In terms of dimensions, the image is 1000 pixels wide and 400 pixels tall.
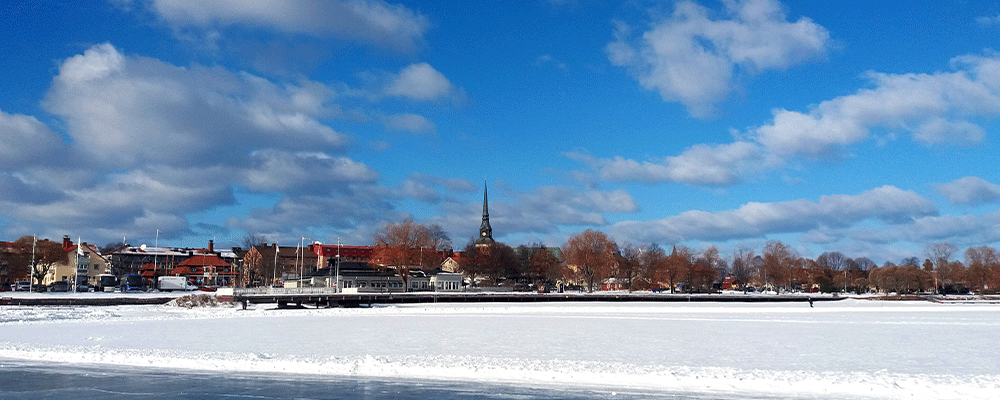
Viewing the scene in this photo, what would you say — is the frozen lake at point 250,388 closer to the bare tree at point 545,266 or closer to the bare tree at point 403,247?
the bare tree at point 403,247

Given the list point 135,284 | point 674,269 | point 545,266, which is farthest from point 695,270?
point 135,284

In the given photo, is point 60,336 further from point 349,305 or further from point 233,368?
point 349,305

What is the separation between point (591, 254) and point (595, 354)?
96140 mm

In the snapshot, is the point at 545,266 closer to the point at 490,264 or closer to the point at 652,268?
the point at 490,264

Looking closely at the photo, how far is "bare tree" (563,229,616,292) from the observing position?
117 m

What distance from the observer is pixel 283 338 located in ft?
89.6

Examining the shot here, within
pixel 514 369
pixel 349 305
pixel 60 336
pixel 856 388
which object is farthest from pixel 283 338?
pixel 349 305

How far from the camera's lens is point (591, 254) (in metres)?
117

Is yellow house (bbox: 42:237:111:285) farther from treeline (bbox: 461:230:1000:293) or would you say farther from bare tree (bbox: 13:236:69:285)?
treeline (bbox: 461:230:1000:293)

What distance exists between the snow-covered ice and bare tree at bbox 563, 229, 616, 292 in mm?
83055

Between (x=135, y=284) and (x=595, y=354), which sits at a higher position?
(x=135, y=284)

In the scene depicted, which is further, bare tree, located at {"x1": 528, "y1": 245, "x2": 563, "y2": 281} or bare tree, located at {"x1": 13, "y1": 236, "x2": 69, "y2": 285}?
bare tree, located at {"x1": 528, "y1": 245, "x2": 563, "y2": 281}

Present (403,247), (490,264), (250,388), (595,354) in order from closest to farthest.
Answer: (250,388)
(595,354)
(403,247)
(490,264)

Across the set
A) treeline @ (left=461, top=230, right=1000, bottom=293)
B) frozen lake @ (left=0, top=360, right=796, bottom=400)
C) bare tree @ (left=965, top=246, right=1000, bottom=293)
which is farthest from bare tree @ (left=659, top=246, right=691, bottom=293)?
frozen lake @ (left=0, top=360, right=796, bottom=400)
